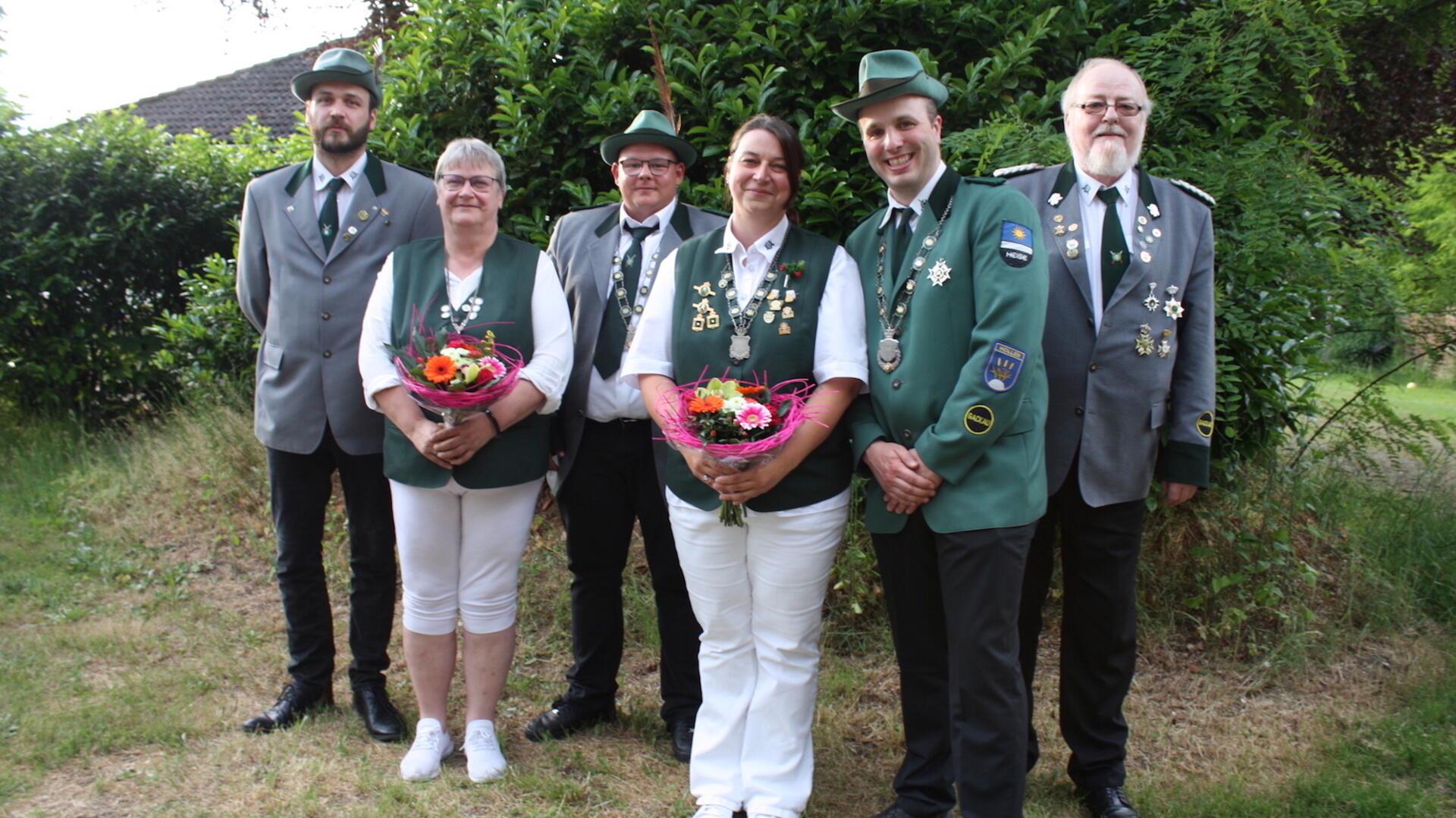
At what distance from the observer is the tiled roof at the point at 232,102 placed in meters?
18.6

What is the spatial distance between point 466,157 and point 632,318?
78 cm

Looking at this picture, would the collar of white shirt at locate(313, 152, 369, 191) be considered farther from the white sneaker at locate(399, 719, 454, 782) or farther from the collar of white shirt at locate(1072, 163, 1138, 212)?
the collar of white shirt at locate(1072, 163, 1138, 212)

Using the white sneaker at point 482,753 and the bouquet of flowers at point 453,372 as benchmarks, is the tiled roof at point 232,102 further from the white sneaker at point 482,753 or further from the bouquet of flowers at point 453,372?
the white sneaker at point 482,753

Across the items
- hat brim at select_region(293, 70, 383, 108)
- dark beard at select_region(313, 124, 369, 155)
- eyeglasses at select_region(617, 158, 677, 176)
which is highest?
hat brim at select_region(293, 70, 383, 108)

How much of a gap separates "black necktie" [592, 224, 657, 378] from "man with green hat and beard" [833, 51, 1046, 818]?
98 cm

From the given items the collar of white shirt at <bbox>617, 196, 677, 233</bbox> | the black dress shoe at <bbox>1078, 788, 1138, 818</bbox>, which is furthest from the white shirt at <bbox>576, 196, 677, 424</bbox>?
the black dress shoe at <bbox>1078, 788, 1138, 818</bbox>

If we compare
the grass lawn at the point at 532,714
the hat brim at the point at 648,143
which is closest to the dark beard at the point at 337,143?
the hat brim at the point at 648,143

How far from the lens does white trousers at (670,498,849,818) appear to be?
3.36 metres

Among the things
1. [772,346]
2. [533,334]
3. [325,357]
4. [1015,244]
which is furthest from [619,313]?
[1015,244]

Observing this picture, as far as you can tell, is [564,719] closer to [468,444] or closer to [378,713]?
[378,713]

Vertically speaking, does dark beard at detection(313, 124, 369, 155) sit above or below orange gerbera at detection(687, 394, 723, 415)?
above

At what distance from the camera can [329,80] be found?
163 inches

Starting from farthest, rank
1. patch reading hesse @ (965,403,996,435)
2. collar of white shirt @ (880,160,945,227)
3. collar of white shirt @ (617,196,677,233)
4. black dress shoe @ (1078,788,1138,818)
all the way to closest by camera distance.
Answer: collar of white shirt @ (617,196,677,233) < black dress shoe @ (1078,788,1138,818) < collar of white shirt @ (880,160,945,227) < patch reading hesse @ (965,403,996,435)

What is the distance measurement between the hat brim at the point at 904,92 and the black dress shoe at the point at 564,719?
2.42 m
